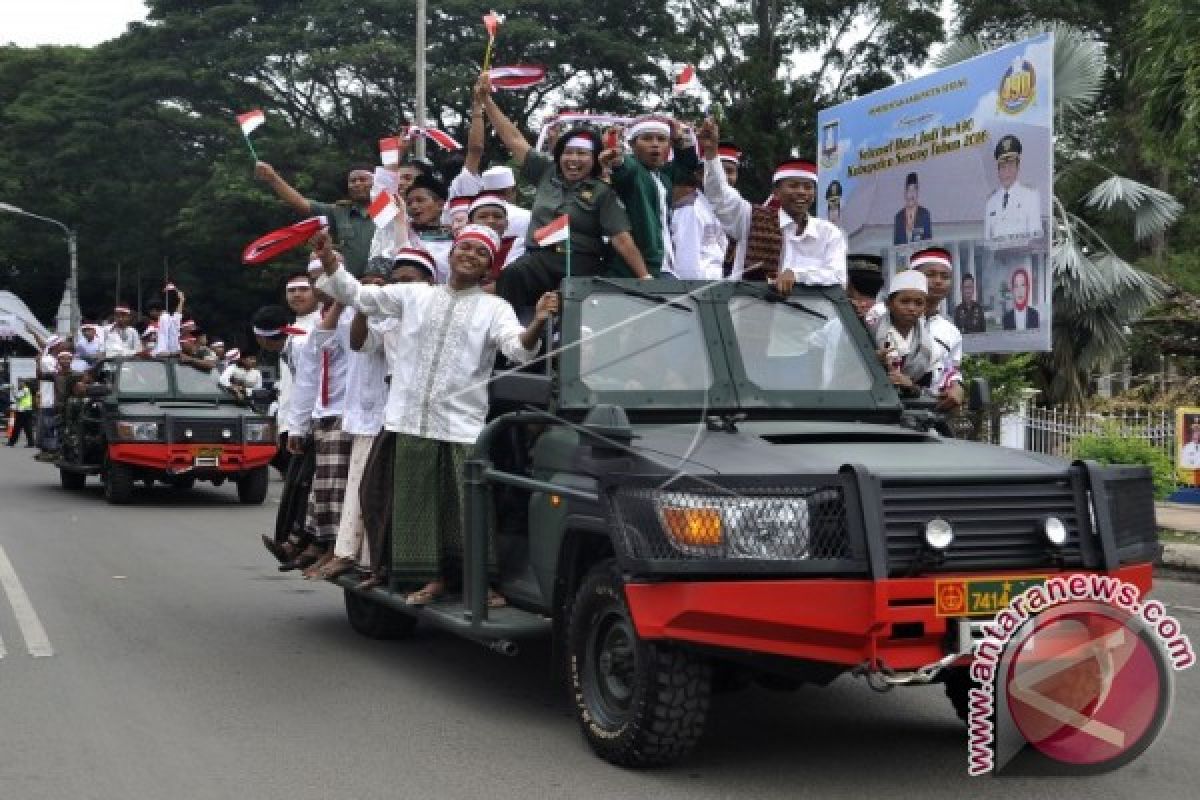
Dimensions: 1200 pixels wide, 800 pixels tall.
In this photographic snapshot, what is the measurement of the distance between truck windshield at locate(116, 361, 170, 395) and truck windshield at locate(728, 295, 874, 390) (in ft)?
41.7

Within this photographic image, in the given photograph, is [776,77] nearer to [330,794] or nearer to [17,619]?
[17,619]

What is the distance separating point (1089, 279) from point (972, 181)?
197 cm

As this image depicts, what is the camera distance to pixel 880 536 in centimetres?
521

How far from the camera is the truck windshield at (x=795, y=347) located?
266 inches

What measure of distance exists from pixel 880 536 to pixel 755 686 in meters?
2.31

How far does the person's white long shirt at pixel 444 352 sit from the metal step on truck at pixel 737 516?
0.40 metres

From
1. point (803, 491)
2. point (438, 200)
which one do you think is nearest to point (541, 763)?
point (803, 491)

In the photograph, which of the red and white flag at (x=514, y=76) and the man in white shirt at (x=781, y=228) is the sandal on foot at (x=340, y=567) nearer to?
the man in white shirt at (x=781, y=228)

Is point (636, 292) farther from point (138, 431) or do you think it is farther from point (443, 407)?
point (138, 431)

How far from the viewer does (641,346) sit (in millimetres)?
6750

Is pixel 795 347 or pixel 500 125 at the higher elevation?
pixel 500 125

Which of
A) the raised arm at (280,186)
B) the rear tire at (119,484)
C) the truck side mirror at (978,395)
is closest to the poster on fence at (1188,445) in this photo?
the truck side mirror at (978,395)

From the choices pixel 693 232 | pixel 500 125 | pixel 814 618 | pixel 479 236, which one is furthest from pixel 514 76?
pixel 814 618

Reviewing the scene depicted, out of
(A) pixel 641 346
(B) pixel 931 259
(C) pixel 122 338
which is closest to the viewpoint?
(A) pixel 641 346
